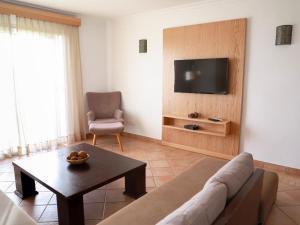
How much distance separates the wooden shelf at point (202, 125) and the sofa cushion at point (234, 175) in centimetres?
174

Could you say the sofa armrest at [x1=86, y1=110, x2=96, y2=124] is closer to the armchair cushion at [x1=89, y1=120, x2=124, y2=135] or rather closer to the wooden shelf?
the armchair cushion at [x1=89, y1=120, x2=124, y2=135]

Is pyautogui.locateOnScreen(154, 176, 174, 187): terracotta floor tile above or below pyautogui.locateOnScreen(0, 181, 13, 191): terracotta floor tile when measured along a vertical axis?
below

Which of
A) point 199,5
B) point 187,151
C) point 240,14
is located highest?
point 199,5

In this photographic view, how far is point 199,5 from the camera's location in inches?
136

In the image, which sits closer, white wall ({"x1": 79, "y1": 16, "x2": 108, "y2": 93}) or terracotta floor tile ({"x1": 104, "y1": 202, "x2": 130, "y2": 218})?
terracotta floor tile ({"x1": 104, "y1": 202, "x2": 130, "y2": 218})

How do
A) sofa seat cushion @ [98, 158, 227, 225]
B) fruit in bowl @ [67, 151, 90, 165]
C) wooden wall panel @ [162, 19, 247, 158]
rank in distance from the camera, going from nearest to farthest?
sofa seat cushion @ [98, 158, 227, 225]
fruit in bowl @ [67, 151, 90, 165]
wooden wall panel @ [162, 19, 247, 158]

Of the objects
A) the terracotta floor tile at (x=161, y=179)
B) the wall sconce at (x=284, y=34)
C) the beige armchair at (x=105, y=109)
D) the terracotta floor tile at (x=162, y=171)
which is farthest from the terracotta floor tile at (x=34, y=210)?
the wall sconce at (x=284, y=34)

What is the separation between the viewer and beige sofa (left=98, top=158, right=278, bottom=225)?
4.00ft

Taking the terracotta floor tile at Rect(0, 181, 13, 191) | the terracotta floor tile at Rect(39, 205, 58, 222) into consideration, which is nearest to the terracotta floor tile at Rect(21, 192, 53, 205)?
the terracotta floor tile at Rect(39, 205, 58, 222)

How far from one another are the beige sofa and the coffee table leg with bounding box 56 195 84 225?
1.51 ft

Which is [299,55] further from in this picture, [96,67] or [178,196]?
[96,67]

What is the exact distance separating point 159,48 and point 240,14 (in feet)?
4.52

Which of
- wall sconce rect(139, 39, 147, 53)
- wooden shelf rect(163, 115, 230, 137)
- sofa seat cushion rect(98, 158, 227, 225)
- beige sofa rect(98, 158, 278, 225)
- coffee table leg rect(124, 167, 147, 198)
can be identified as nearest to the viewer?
beige sofa rect(98, 158, 278, 225)

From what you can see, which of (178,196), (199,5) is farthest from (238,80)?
(178,196)
